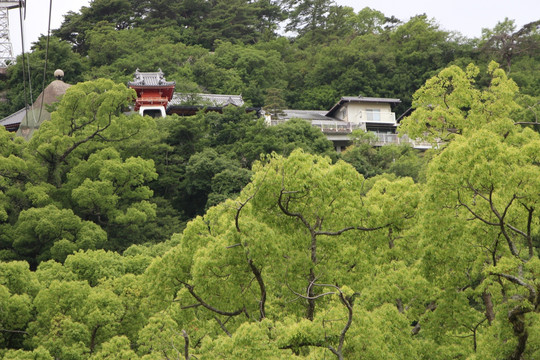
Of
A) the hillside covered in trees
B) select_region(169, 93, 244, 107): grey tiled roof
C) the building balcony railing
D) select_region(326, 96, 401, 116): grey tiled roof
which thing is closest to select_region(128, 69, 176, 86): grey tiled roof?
select_region(169, 93, 244, 107): grey tiled roof

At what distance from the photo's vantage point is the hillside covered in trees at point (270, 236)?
1188 centimetres

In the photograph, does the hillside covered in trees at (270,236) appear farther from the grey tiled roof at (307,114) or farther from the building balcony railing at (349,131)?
the grey tiled roof at (307,114)

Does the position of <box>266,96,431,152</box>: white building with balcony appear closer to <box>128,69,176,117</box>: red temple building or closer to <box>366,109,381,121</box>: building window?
<box>366,109,381,121</box>: building window

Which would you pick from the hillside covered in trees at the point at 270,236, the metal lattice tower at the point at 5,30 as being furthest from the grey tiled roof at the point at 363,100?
the metal lattice tower at the point at 5,30

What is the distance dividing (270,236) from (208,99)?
27987mm

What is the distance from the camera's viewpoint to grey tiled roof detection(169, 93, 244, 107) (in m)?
38.8

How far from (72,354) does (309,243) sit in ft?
22.2

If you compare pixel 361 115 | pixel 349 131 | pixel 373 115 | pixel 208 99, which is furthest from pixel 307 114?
pixel 208 99

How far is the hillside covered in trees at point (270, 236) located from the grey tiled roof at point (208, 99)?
6286mm

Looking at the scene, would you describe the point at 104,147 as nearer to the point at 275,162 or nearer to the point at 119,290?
the point at 119,290

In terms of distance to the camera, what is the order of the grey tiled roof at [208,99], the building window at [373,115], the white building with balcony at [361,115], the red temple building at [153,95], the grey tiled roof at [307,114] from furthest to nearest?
the building window at [373,115] → the grey tiled roof at [307,114] → the white building with balcony at [361,115] → the grey tiled roof at [208,99] → the red temple building at [153,95]

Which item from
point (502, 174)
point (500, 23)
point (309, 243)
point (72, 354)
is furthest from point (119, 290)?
point (500, 23)

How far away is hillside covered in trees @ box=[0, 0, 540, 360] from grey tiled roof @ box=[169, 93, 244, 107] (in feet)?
20.6

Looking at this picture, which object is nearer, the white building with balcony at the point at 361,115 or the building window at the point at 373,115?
the white building with balcony at the point at 361,115
